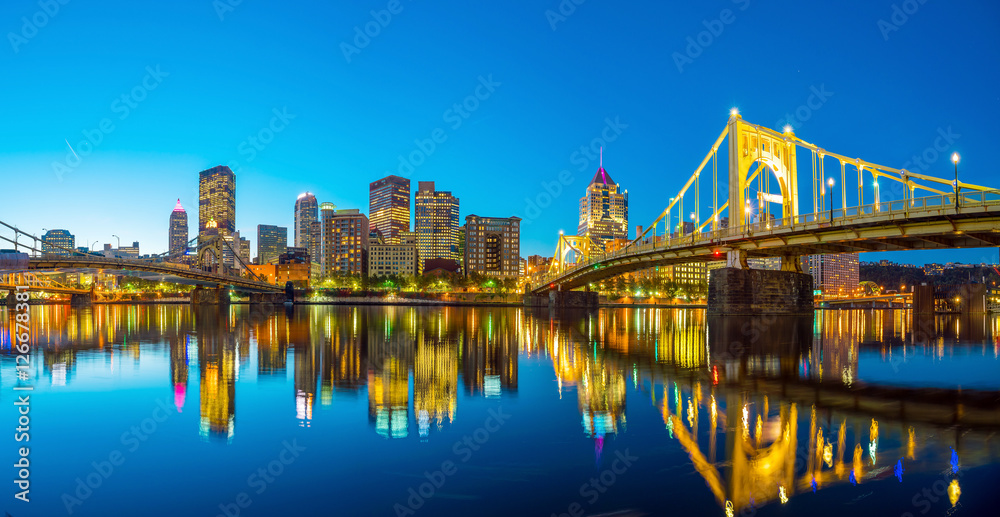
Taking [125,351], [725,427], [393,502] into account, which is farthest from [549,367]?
[125,351]

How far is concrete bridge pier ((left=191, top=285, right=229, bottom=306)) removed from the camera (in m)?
108

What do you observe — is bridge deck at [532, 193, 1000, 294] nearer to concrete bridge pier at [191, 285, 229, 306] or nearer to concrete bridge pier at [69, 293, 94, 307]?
concrete bridge pier at [191, 285, 229, 306]

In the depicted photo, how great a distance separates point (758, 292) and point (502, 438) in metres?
42.8

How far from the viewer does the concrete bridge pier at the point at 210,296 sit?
356ft

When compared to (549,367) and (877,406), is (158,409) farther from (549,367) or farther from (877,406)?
(877,406)

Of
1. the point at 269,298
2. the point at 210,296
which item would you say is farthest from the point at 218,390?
the point at 269,298

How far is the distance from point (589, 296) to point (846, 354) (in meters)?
74.7

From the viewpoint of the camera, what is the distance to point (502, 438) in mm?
9625

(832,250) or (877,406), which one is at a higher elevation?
(832,250)

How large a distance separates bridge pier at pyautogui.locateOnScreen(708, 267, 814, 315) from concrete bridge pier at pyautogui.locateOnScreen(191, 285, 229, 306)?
93115mm

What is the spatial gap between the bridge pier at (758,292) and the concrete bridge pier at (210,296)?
305 feet

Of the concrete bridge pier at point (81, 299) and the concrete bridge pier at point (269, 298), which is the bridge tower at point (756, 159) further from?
the concrete bridge pier at point (81, 299)

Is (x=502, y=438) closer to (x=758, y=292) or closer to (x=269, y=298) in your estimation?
(x=758, y=292)

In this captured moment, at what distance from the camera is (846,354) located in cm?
2336
